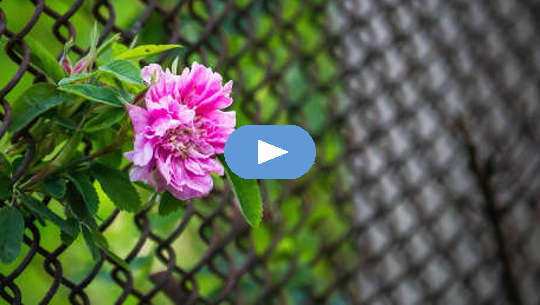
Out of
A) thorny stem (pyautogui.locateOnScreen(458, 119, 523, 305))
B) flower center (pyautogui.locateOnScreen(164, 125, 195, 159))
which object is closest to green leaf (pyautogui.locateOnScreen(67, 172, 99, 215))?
flower center (pyautogui.locateOnScreen(164, 125, 195, 159))

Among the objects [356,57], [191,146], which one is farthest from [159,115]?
[356,57]

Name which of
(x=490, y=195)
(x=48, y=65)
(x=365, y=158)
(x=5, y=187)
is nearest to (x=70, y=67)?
(x=48, y=65)

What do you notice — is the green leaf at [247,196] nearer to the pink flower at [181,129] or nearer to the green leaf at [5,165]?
the pink flower at [181,129]

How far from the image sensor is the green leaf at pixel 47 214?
1.66 ft

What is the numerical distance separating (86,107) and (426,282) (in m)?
1.55

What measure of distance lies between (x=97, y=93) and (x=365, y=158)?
57.1 inches

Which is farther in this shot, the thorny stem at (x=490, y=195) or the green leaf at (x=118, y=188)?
the thorny stem at (x=490, y=195)

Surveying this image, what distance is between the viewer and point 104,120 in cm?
50

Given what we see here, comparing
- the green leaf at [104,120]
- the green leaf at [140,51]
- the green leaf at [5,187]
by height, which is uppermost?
the green leaf at [140,51]

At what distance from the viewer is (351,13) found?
4.96 ft

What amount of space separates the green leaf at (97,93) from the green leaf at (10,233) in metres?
0.13

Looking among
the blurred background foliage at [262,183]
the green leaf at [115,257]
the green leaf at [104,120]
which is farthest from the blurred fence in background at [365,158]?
the green leaf at [104,120]

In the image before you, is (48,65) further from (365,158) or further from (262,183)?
(365,158)

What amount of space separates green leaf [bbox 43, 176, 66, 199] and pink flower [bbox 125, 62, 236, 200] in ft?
0.30
